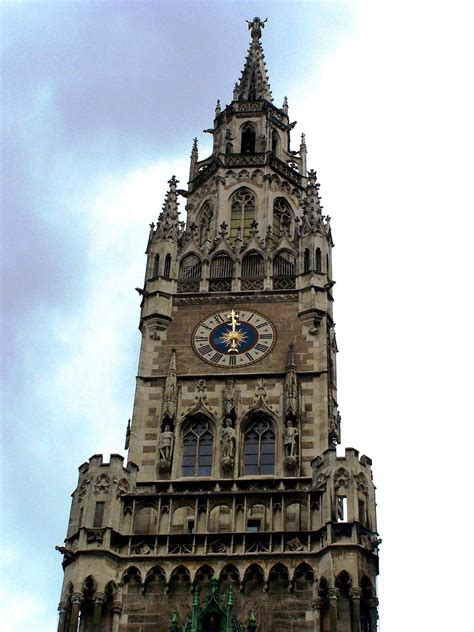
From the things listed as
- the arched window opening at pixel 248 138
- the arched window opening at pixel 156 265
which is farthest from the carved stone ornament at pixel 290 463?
the arched window opening at pixel 248 138

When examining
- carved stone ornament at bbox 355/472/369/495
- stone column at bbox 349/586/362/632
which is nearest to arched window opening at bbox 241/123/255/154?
carved stone ornament at bbox 355/472/369/495

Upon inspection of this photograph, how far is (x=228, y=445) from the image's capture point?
3941 centimetres

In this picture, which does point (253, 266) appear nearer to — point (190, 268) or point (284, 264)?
point (284, 264)

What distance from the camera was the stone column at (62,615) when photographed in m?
33.5

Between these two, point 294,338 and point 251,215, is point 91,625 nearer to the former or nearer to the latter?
point 294,338

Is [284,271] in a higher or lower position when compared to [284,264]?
lower

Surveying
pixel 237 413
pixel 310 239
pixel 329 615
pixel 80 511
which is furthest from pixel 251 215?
pixel 329 615

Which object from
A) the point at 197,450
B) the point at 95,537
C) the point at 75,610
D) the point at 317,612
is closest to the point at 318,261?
the point at 197,450

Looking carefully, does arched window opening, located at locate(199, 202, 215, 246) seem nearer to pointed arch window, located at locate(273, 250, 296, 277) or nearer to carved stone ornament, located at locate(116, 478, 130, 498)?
pointed arch window, located at locate(273, 250, 296, 277)

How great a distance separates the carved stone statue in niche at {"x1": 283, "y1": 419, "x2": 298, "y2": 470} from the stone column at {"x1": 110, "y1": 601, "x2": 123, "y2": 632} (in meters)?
7.38

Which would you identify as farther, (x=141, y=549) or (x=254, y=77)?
(x=254, y=77)

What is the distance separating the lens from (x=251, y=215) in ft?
166

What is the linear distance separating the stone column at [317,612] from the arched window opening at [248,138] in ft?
83.8

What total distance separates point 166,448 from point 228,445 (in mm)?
2072
